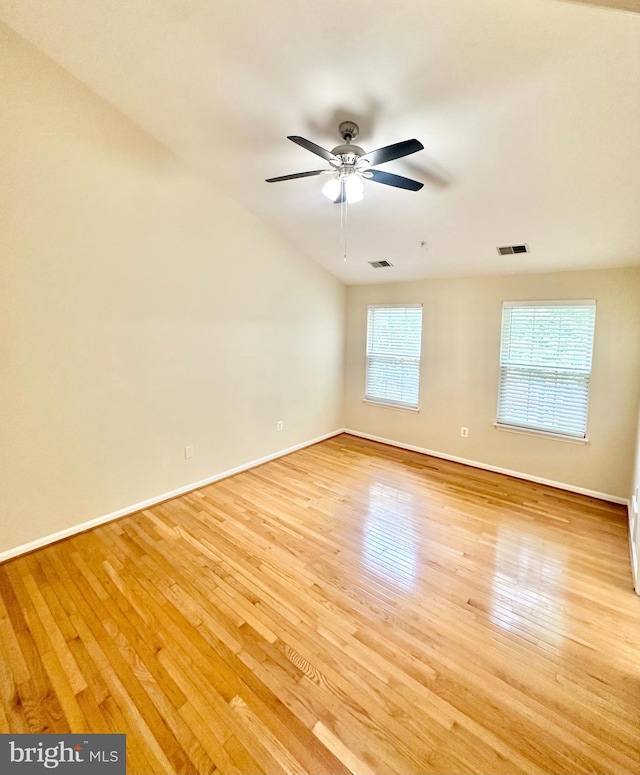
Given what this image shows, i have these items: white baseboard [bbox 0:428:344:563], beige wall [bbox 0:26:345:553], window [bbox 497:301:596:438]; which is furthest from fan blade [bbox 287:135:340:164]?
white baseboard [bbox 0:428:344:563]

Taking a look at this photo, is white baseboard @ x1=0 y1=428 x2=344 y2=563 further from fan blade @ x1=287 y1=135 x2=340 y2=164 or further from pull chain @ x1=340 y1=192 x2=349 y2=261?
fan blade @ x1=287 y1=135 x2=340 y2=164

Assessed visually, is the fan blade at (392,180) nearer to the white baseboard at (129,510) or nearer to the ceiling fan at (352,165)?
the ceiling fan at (352,165)

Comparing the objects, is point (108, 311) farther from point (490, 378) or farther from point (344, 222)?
point (490, 378)

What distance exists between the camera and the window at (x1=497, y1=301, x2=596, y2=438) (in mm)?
3455

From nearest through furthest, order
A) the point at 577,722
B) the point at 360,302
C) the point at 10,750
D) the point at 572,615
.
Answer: the point at 10,750
the point at 577,722
the point at 572,615
the point at 360,302

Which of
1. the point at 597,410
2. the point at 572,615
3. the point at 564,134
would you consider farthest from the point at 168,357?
the point at 597,410

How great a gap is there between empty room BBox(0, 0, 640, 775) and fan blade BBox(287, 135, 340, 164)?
5 centimetres

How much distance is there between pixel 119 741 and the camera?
1.35m

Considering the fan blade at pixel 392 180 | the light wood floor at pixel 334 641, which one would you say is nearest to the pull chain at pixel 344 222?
the fan blade at pixel 392 180

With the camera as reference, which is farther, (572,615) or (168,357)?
(168,357)

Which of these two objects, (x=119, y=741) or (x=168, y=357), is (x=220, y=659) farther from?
(x=168, y=357)

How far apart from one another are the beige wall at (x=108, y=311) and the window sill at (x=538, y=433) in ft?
9.27

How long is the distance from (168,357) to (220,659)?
2400mm

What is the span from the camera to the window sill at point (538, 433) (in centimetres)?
352
